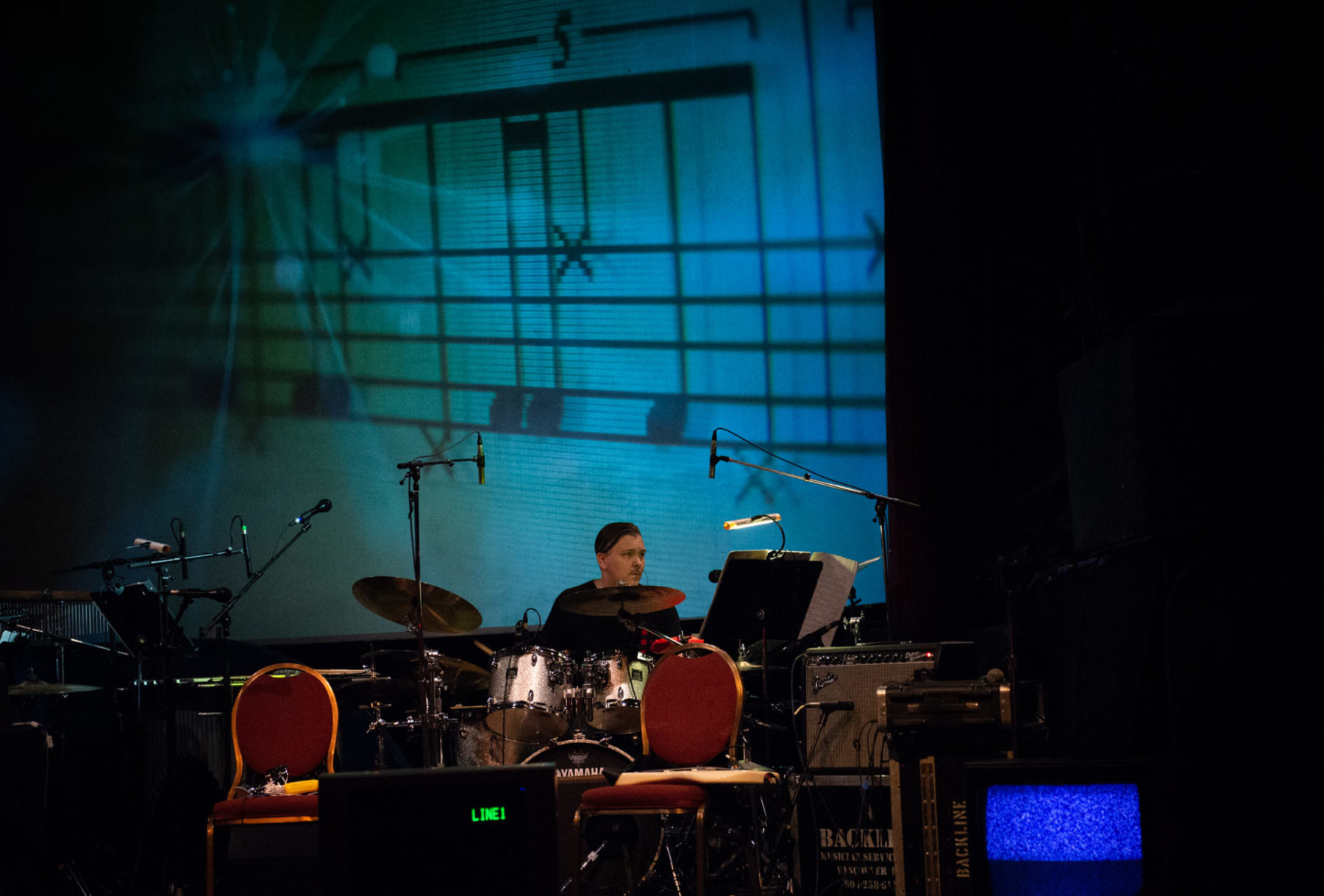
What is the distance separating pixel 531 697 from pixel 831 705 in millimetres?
1247

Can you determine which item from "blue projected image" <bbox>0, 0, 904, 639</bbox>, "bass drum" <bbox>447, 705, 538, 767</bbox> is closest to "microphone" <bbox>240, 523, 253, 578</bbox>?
"blue projected image" <bbox>0, 0, 904, 639</bbox>

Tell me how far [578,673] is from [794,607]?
41.6 inches

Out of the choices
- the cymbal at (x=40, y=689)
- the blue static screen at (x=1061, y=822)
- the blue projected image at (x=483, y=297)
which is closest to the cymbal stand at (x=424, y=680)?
the blue projected image at (x=483, y=297)

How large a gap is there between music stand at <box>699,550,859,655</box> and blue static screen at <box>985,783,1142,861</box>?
1315mm

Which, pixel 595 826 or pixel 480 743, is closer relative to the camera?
pixel 595 826

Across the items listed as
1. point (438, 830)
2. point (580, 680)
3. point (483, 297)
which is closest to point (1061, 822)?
point (438, 830)

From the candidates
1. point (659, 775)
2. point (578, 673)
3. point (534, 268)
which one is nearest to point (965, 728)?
point (659, 775)

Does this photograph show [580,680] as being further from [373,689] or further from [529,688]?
[373,689]

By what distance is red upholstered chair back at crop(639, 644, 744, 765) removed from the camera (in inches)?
155

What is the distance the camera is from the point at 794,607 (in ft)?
13.0

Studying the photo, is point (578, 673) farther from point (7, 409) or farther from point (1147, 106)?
point (7, 409)

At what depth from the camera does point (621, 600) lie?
4246mm

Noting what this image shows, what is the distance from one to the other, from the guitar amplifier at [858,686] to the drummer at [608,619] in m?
1.07

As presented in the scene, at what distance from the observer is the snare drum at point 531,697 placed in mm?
4398
